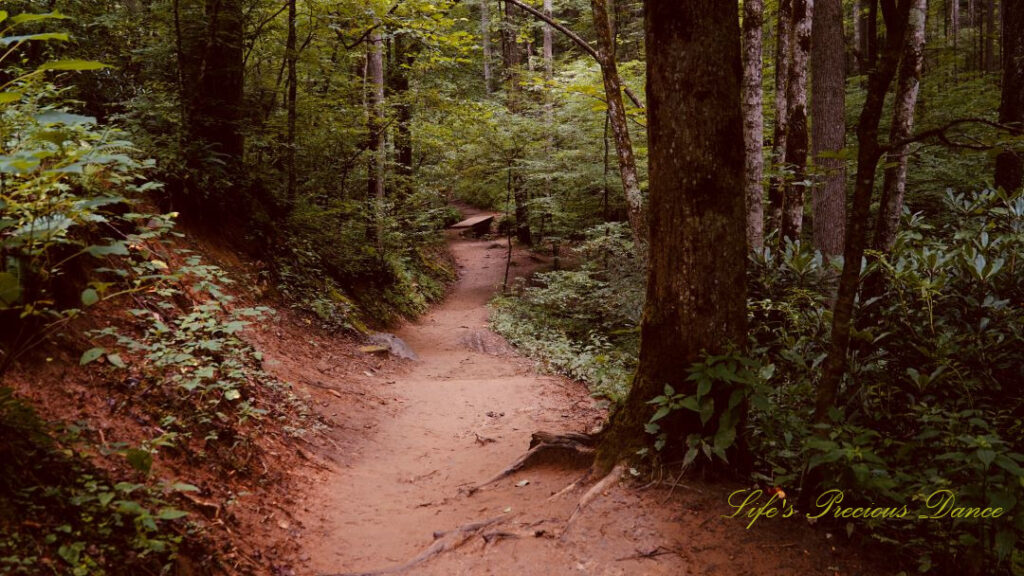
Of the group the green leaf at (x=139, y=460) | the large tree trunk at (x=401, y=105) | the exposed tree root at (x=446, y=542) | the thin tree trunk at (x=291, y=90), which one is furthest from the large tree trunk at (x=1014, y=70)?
the thin tree trunk at (x=291, y=90)

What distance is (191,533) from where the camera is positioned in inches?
130

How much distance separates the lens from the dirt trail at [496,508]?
128 inches

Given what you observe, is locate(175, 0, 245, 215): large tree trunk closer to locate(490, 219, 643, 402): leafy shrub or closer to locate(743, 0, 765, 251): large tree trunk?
locate(490, 219, 643, 402): leafy shrub

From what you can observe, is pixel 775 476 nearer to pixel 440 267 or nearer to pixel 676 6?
pixel 676 6

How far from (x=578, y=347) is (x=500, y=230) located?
13539 millimetres

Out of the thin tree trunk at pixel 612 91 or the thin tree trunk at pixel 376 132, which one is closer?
the thin tree trunk at pixel 612 91

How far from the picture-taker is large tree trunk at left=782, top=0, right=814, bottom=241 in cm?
841

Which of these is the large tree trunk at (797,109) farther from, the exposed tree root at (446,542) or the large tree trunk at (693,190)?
the exposed tree root at (446,542)

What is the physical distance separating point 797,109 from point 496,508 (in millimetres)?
7887

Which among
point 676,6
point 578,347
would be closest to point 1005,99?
point 676,6

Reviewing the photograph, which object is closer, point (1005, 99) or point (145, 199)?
point (145, 199)

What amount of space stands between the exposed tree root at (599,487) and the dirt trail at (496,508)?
0.18ft

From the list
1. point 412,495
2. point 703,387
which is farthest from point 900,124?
point 412,495

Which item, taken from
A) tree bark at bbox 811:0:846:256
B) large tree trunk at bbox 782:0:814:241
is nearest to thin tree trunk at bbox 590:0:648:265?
large tree trunk at bbox 782:0:814:241
